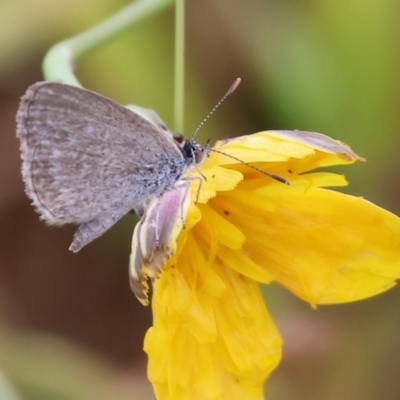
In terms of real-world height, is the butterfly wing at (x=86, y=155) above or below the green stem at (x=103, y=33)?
below

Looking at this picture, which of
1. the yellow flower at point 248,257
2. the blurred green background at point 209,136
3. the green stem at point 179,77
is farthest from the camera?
the blurred green background at point 209,136

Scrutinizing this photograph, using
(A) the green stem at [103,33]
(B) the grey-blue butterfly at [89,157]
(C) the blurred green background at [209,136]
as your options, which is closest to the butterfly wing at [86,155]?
(B) the grey-blue butterfly at [89,157]

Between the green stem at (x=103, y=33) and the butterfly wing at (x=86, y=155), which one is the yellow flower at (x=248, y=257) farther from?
the green stem at (x=103, y=33)

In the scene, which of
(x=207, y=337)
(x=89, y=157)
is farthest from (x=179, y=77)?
(x=207, y=337)

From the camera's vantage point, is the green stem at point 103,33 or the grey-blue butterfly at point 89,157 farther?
the green stem at point 103,33

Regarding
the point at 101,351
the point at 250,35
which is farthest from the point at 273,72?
the point at 101,351

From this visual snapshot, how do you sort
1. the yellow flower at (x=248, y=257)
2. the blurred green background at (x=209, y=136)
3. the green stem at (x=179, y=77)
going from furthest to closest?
the blurred green background at (x=209, y=136) → the green stem at (x=179, y=77) → the yellow flower at (x=248, y=257)

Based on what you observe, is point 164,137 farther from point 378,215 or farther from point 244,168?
point 378,215
